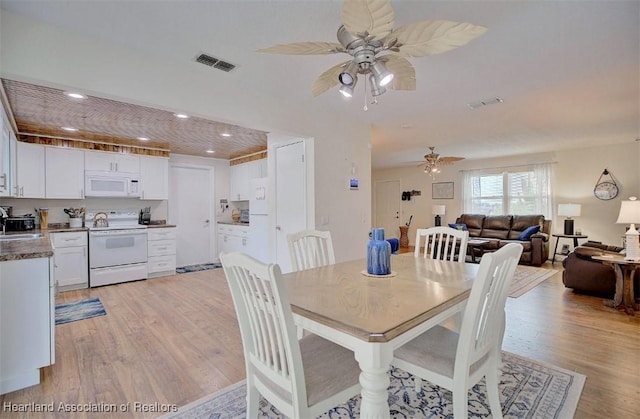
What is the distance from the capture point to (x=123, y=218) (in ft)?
17.1

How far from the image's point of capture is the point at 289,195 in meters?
3.85

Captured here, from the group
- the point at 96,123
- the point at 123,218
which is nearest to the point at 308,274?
the point at 96,123

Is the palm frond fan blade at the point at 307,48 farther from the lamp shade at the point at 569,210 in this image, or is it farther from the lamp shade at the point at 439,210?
the lamp shade at the point at 439,210

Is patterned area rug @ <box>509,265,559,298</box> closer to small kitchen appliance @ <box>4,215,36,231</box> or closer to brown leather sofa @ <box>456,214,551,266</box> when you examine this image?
brown leather sofa @ <box>456,214,551,266</box>

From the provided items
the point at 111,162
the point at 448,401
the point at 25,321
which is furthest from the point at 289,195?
the point at 111,162

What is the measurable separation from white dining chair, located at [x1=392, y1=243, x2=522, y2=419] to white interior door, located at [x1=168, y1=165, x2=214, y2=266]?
5444 mm

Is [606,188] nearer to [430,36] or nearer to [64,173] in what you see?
Answer: [430,36]

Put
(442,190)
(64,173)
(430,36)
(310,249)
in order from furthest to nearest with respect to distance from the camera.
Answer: (442,190) → (64,173) → (310,249) → (430,36)

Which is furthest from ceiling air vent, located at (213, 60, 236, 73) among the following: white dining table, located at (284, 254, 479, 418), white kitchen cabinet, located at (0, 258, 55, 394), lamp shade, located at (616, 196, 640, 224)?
lamp shade, located at (616, 196, 640, 224)

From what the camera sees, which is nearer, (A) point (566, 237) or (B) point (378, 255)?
(B) point (378, 255)

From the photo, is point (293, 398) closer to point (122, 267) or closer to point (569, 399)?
point (569, 399)

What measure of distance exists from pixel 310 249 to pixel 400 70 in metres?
1.35

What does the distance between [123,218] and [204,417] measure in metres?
4.57

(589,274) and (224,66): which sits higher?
(224,66)
